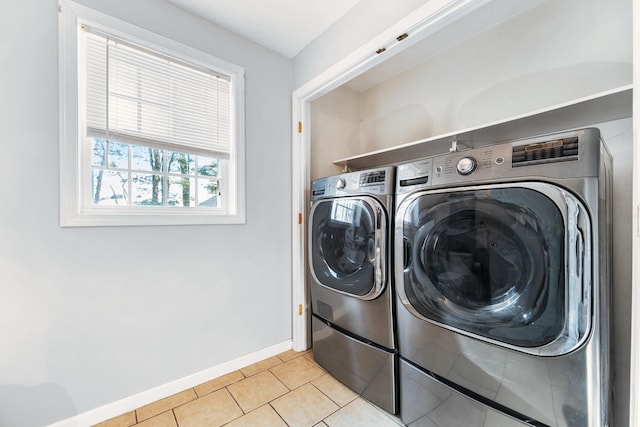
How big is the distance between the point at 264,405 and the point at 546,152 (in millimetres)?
1824

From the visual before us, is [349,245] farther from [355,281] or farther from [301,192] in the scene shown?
[301,192]

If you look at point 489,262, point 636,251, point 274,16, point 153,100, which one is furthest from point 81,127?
point 636,251

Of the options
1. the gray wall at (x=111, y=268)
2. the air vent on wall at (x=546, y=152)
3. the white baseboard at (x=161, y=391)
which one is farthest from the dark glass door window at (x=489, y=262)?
the white baseboard at (x=161, y=391)

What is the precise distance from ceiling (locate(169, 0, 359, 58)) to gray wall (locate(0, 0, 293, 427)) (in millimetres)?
78

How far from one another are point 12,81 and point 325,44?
1.69m

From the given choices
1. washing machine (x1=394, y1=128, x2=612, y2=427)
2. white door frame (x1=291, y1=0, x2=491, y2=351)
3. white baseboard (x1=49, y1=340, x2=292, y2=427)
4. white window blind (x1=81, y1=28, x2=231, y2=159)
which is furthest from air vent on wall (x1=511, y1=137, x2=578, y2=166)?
white baseboard (x1=49, y1=340, x2=292, y2=427)

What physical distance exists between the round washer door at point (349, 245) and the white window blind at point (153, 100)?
2.81 ft

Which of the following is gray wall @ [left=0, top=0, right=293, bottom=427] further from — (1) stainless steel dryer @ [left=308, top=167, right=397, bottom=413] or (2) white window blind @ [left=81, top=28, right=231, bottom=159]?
(1) stainless steel dryer @ [left=308, top=167, right=397, bottom=413]

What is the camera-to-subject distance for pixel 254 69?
196 centimetres

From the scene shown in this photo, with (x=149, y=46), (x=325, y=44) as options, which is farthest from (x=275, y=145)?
(x=149, y=46)

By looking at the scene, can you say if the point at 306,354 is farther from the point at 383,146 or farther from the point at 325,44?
the point at 325,44

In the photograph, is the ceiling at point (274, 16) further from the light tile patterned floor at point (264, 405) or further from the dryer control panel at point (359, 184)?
the light tile patterned floor at point (264, 405)

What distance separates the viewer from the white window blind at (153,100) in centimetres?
143

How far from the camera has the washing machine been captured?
851mm
